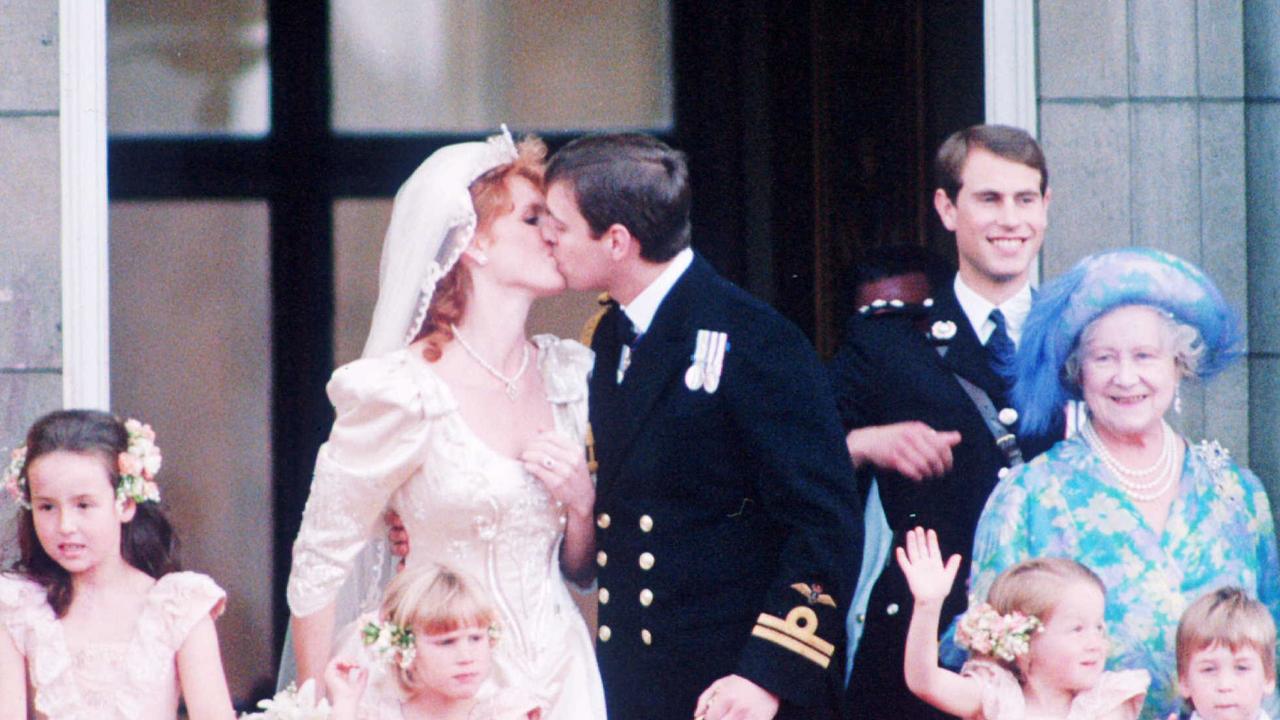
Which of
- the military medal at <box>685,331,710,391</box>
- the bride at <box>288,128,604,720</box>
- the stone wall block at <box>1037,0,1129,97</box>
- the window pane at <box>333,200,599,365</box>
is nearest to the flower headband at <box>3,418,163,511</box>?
the bride at <box>288,128,604,720</box>

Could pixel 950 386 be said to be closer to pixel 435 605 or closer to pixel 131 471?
pixel 435 605

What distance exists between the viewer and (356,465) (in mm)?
4469

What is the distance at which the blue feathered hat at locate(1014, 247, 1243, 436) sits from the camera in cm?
453

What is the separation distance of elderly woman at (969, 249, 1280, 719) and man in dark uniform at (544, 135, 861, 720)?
1.54 ft

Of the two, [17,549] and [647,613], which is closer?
[647,613]

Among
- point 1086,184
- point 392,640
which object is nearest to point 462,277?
point 392,640

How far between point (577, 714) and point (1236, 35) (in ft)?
8.07

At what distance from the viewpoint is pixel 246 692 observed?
639 cm

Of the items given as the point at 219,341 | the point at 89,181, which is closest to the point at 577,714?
the point at 89,181

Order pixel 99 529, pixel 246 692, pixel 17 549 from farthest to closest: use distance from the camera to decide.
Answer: pixel 246 692
pixel 17 549
pixel 99 529

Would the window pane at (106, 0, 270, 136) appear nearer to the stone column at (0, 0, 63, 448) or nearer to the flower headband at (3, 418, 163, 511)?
the stone column at (0, 0, 63, 448)

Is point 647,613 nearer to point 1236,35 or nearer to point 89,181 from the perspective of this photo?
point 89,181

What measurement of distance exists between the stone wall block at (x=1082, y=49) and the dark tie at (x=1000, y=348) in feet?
3.04

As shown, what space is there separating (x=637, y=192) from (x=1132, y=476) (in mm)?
1212
